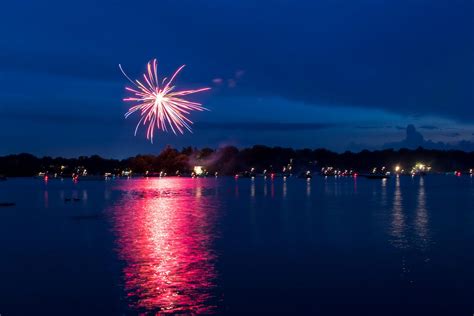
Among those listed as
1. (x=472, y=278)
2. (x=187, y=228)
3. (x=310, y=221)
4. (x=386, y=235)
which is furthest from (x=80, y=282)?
(x=310, y=221)

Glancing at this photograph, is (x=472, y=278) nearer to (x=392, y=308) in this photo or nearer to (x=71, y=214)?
(x=392, y=308)

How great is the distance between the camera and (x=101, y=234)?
32688 mm

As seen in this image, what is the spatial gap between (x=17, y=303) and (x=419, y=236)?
2186 cm

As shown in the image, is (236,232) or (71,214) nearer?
(236,232)

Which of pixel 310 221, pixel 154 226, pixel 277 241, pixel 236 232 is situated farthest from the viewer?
pixel 310 221

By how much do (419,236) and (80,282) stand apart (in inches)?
758

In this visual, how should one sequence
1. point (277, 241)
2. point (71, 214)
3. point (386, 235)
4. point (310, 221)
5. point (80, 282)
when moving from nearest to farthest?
point (80, 282) < point (277, 241) < point (386, 235) < point (310, 221) < point (71, 214)

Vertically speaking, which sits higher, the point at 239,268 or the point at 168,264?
the point at 168,264

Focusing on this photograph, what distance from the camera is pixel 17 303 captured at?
54.3 ft

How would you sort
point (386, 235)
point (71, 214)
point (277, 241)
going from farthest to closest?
point (71, 214) → point (386, 235) → point (277, 241)

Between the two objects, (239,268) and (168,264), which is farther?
(168,264)

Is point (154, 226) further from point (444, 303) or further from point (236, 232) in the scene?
point (444, 303)

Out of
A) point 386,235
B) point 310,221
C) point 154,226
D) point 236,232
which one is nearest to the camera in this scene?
point 386,235

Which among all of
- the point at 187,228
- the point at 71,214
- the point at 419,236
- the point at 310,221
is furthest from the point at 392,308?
the point at 71,214
